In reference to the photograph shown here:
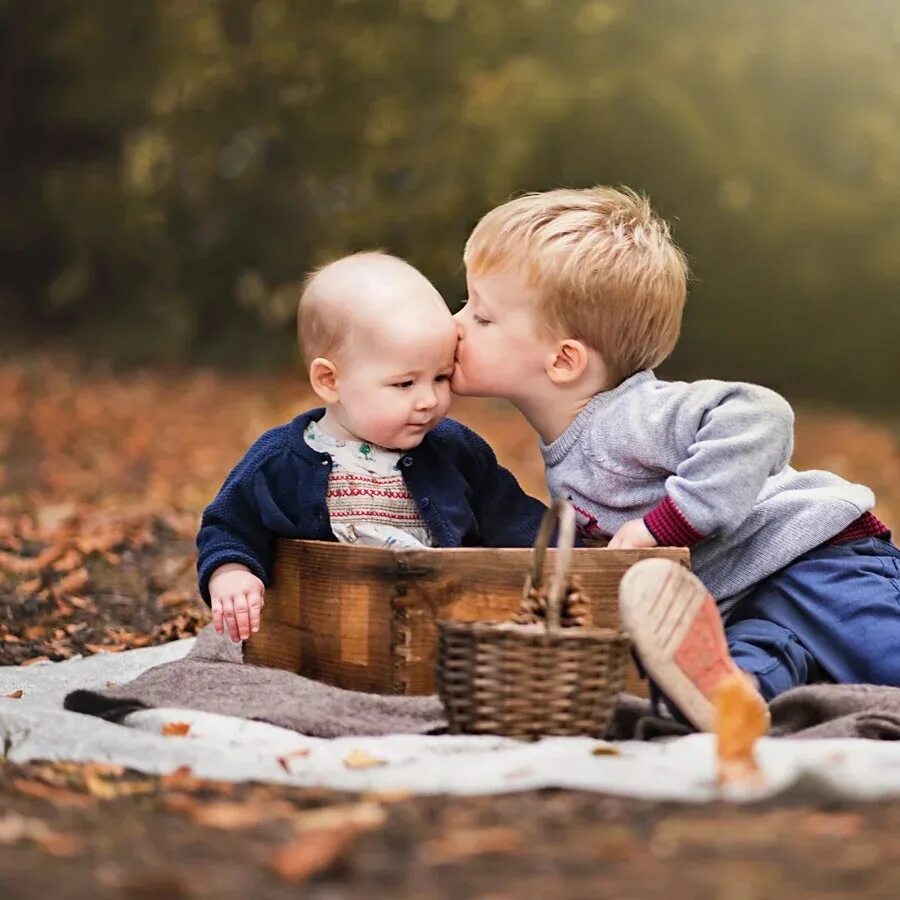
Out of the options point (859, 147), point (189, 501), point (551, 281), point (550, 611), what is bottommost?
point (189, 501)

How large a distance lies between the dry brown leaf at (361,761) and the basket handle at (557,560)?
0.32 m

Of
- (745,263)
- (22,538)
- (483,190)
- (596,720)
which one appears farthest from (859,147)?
(596,720)

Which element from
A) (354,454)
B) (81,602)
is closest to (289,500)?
(354,454)

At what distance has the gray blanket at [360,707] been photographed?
2447 mm

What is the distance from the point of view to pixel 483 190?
8.57m

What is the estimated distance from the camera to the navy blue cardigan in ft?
9.55

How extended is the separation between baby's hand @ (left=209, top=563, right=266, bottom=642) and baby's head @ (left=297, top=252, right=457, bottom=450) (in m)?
0.37

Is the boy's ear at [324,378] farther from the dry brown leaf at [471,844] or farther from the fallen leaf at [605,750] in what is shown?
the dry brown leaf at [471,844]

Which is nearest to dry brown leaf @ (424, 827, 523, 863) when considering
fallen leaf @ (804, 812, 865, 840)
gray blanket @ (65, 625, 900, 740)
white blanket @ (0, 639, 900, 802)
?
white blanket @ (0, 639, 900, 802)

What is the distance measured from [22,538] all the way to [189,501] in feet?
4.54

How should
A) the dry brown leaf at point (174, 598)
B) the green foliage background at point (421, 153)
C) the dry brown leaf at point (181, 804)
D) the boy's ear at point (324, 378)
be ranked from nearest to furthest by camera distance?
the dry brown leaf at point (181, 804)
the boy's ear at point (324, 378)
the dry brown leaf at point (174, 598)
the green foliage background at point (421, 153)

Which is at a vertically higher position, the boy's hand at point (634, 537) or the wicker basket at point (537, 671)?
the boy's hand at point (634, 537)

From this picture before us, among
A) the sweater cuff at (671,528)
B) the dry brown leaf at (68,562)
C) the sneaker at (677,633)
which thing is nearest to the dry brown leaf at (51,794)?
the sneaker at (677,633)

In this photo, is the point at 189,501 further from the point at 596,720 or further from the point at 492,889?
the point at 492,889
